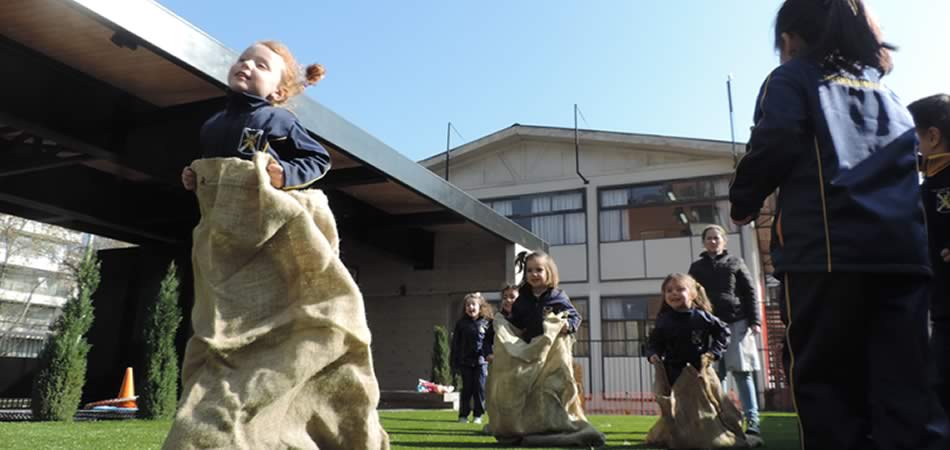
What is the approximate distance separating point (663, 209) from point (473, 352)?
13.2 meters

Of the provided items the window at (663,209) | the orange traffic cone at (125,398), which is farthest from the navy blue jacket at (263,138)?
the window at (663,209)

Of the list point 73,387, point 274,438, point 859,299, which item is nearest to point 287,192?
point 274,438

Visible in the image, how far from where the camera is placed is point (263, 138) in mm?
→ 2490

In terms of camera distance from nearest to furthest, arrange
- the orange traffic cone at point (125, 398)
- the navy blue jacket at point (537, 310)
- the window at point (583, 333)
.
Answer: the navy blue jacket at point (537, 310), the orange traffic cone at point (125, 398), the window at point (583, 333)

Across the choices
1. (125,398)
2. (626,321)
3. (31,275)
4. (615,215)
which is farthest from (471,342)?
(31,275)

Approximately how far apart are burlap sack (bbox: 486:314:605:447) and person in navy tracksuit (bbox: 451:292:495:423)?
156 inches

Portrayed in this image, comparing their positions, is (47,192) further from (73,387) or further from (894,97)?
(894,97)

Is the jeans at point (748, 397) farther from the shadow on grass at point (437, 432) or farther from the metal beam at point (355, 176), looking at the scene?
the metal beam at point (355, 176)

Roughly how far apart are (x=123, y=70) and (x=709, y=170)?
17429mm

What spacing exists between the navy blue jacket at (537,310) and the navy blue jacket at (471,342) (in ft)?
12.3

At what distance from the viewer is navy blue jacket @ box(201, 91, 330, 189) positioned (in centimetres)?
247

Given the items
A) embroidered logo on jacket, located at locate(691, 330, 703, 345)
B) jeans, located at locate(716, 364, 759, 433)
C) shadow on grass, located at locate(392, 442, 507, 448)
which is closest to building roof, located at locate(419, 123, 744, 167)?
jeans, located at locate(716, 364, 759, 433)

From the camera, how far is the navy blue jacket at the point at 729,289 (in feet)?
21.1

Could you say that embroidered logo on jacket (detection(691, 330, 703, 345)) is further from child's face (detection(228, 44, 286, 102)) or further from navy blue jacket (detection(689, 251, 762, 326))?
child's face (detection(228, 44, 286, 102))
